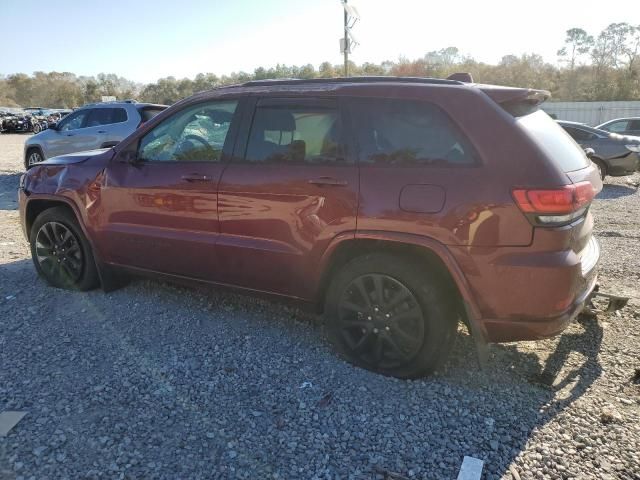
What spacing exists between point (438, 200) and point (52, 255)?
3777 mm

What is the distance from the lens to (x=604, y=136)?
12.8 meters

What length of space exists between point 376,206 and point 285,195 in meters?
0.67

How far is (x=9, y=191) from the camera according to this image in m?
11.3

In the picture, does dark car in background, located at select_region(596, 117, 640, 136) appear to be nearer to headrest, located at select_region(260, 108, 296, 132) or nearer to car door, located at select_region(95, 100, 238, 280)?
headrest, located at select_region(260, 108, 296, 132)

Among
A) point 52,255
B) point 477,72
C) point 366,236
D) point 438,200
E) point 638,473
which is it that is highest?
point 477,72

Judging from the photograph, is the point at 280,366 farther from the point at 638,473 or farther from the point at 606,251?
the point at 606,251

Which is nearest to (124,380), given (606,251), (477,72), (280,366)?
(280,366)

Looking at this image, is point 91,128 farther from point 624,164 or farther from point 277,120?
point 624,164

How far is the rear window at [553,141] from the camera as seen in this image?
2881mm

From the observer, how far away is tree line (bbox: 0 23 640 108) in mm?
41312

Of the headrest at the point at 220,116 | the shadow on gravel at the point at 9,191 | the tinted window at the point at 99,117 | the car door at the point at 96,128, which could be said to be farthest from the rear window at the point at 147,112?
the headrest at the point at 220,116

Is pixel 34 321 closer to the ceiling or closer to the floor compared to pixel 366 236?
closer to the floor

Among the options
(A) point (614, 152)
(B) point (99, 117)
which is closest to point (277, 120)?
(B) point (99, 117)

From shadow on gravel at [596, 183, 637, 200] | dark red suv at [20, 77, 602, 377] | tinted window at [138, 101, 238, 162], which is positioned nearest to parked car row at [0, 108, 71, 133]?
shadow on gravel at [596, 183, 637, 200]
